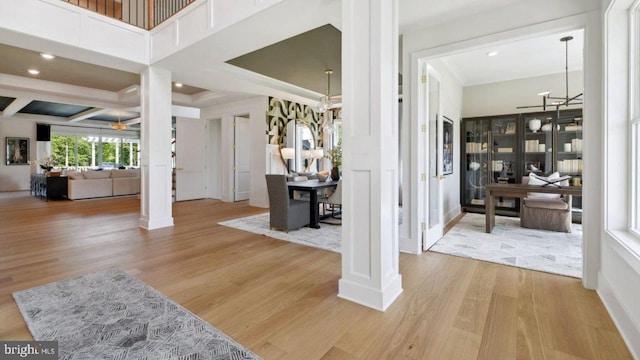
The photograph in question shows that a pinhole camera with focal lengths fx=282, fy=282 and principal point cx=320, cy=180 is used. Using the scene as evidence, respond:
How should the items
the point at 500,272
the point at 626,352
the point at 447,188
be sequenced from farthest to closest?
the point at 447,188
the point at 500,272
the point at 626,352

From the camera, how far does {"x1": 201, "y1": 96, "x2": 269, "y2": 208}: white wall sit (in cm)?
688

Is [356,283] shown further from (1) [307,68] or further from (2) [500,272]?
(1) [307,68]

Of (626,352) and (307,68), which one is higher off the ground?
(307,68)

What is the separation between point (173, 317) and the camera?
6.34ft

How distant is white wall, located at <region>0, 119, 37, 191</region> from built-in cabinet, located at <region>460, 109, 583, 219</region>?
14938mm

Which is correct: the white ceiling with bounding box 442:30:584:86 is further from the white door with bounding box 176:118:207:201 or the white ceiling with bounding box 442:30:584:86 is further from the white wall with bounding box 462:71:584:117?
the white door with bounding box 176:118:207:201

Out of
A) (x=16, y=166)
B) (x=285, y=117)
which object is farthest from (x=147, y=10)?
(x=16, y=166)

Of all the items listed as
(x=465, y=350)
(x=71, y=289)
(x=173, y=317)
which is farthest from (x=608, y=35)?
(x=71, y=289)

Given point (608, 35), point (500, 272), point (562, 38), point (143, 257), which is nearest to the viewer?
point (608, 35)

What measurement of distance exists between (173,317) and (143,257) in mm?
1614

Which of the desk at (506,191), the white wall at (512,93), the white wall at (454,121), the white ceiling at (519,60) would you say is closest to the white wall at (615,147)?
the white ceiling at (519,60)

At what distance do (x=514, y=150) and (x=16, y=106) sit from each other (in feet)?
44.8

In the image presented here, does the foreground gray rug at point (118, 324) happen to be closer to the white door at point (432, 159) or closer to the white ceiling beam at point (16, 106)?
the white door at point (432, 159)

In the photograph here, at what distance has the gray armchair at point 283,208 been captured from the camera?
4273 mm
